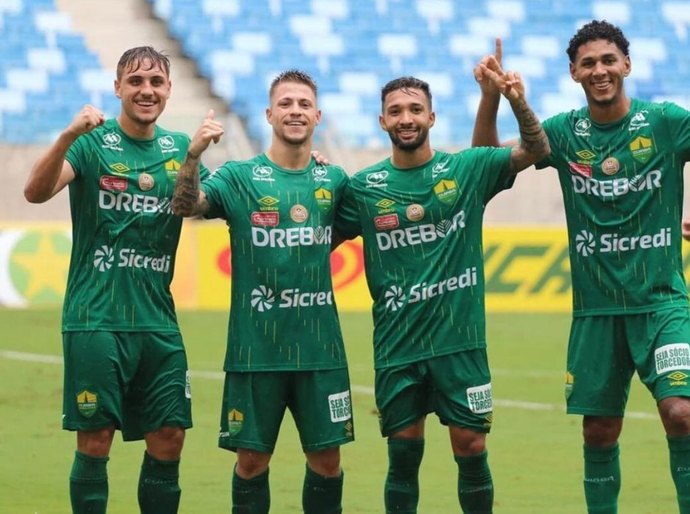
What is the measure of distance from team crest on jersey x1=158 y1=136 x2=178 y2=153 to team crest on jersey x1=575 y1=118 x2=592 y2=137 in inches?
77.3

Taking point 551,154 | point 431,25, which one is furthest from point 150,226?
point 431,25

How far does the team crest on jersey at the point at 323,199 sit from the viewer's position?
6.66 metres

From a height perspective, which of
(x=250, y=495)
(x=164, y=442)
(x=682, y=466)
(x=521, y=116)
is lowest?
(x=250, y=495)

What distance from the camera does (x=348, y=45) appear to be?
85.0 ft

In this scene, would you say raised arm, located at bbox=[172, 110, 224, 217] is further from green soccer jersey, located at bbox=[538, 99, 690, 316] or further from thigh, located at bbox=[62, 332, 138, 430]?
green soccer jersey, located at bbox=[538, 99, 690, 316]

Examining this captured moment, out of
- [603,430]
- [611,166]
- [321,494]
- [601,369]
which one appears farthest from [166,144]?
[603,430]

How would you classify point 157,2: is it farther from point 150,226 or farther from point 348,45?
point 150,226

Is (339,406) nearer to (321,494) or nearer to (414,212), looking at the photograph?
(321,494)

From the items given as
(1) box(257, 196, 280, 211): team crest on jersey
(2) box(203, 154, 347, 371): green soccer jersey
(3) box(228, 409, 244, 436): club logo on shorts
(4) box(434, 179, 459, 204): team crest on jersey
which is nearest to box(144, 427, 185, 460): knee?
(3) box(228, 409, 244, 436): club logo on shorts

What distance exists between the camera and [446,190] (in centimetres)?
673

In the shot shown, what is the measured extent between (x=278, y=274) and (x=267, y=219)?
26 cm

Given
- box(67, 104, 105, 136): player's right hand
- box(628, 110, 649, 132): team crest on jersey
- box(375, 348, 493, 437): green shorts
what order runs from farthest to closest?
box(628, 110, 649, 132): team crest on jersey < box(375, 348, 493, 437): green shorts < box(67, 104, 105, 136): player's right hand

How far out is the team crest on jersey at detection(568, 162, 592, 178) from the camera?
6824 millimetres

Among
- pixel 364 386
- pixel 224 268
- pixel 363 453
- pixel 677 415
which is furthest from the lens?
pixel 224 268
